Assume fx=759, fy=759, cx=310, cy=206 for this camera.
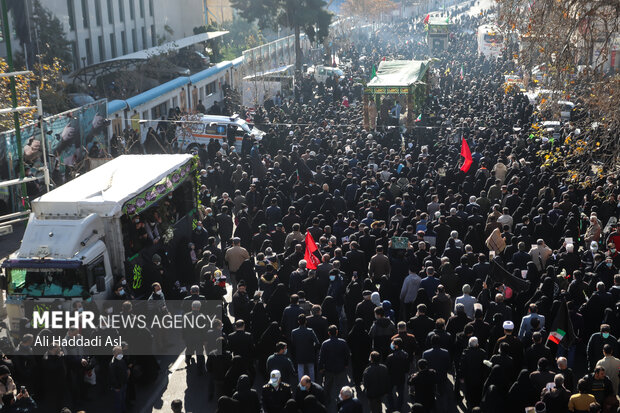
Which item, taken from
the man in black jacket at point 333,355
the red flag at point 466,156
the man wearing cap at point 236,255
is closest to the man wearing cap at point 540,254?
the man in black jacket at point 333,355

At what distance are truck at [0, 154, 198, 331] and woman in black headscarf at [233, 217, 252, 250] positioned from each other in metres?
1.36

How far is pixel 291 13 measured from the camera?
49750 mm

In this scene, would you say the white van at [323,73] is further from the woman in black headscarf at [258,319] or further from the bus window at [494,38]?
the woman in black headscarf at [258,319]

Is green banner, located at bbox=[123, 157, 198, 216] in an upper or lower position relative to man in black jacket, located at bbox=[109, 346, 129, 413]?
upper

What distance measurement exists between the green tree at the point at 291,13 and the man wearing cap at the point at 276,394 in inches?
1671

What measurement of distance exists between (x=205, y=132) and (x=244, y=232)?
11.5 m

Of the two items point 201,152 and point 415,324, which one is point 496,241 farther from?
point 201,152

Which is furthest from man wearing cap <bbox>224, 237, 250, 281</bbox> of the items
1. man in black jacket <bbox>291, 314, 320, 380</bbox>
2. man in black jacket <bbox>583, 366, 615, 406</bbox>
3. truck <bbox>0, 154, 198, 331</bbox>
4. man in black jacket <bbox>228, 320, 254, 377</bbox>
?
man in black jacket <bbox>583, 366, 615, 406</bbox>

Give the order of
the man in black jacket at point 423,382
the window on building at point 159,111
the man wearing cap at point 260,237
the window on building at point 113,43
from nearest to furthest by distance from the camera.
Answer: the man in black jacket at point 423,382, the man wearing cap at point 260,237, the window on building at point 159,111, the window on building at point 113,43

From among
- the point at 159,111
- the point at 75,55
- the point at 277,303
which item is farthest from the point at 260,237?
the point at 75,55

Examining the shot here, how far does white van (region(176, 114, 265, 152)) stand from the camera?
91.0 feet

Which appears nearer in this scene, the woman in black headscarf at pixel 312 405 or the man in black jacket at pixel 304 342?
the woman in black headscarf at pixel 312 405

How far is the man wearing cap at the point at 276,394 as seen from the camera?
31.8 feet

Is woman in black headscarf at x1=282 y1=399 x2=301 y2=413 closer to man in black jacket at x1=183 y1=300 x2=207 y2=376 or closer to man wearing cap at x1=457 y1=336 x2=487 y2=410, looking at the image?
man wearing cap at x1=457 y1=336 x2=487 y2=410
